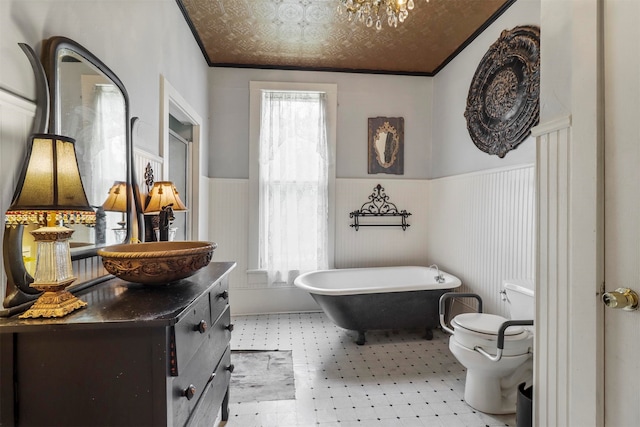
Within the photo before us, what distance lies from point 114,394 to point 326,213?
2.64 m

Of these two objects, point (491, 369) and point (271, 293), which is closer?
point (491, 369)

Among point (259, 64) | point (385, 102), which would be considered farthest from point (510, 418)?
point (259, 64)

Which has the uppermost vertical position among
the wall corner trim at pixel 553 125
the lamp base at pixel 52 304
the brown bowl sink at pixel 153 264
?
the wall corner trim at pixel 553 125

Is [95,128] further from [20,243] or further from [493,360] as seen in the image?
[493,360]

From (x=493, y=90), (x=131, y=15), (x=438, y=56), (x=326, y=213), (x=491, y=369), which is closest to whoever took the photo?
(x=131, y=15)

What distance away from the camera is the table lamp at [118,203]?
131 centimetres

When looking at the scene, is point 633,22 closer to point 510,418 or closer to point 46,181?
point 46,181

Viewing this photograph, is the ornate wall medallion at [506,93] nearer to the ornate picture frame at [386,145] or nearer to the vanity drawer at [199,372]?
the ornate picture frame at [386,145]

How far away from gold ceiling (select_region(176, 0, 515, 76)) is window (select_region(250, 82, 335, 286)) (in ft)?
1.25

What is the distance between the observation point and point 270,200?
3270mm

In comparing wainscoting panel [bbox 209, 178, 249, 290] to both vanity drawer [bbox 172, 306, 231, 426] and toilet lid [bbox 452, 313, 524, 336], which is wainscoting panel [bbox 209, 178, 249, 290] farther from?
toilet lid [bbox 452, 313, 524, 336]

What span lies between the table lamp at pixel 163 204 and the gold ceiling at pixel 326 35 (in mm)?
1544

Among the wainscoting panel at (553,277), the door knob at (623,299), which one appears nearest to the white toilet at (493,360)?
the wainscoting panel at (553,277)

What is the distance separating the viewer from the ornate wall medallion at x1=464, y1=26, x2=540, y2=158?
6.89 feet
